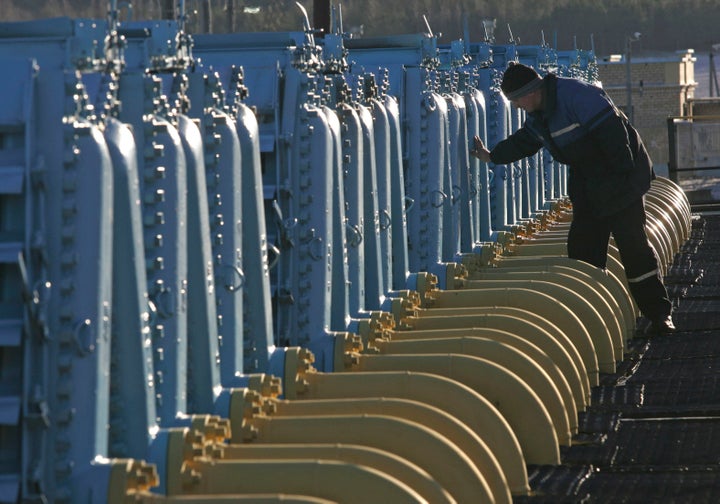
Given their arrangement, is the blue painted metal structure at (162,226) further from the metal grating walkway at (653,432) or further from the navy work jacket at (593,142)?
the metal grating walkway at (653,432)

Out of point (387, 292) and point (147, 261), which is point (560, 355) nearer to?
point (387, 292)

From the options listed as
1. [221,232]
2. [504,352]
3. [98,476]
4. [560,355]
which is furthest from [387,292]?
[98,476]

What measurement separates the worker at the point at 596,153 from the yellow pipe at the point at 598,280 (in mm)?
227

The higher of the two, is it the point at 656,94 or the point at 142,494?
the point at 656,94

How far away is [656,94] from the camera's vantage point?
169ft

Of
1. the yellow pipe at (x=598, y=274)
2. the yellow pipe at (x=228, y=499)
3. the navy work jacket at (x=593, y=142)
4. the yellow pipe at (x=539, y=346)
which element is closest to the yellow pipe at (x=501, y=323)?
the yellow pipe at (x=539, y=346)

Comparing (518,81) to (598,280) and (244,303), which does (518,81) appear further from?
(244,303)

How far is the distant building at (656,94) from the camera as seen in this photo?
51281mm

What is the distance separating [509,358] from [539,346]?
90 cm

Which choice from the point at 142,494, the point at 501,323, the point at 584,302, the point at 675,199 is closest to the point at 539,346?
the point at 501,323

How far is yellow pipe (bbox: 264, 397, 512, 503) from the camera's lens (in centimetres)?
707

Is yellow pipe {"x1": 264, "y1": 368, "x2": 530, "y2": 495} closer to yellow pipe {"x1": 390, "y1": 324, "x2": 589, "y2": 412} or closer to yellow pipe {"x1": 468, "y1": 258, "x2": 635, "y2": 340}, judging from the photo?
yellow pipe {"x1": 390, "y1": 324, "x2": 589, "y2": 412}

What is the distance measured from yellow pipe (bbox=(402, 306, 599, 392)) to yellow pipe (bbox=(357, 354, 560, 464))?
1014 millimetres

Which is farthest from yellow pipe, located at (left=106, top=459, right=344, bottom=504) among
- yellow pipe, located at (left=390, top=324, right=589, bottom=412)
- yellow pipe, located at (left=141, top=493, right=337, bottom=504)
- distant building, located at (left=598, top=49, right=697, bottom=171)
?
distant building, located at (left=598, top=49, right=697, bottom=171)
